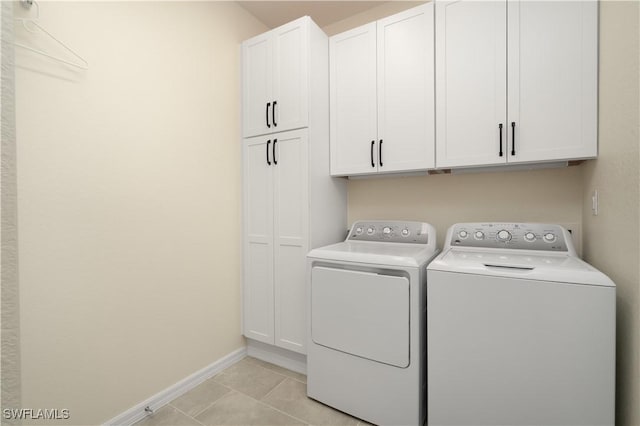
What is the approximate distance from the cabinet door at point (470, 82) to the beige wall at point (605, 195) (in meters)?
0.37

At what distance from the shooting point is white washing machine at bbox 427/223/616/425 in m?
1.13

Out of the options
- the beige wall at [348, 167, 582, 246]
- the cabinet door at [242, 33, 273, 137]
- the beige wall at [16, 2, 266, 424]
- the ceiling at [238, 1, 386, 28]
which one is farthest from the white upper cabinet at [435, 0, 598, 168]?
the beige wall at [16, 2, 266, 424]

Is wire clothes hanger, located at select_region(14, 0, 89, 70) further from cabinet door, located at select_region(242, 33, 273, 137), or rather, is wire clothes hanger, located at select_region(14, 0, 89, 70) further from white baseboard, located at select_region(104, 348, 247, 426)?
white baseboard, located at select_region(104, 348, 247, 426)

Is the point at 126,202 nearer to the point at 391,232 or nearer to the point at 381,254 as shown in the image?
the point at 381,254

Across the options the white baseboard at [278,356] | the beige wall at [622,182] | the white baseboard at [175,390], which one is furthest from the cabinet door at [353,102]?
the white baseboard at [175,390]

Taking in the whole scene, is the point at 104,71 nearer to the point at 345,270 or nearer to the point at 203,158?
the point at 203,158

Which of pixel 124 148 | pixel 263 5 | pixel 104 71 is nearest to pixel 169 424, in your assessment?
pixel 124 148

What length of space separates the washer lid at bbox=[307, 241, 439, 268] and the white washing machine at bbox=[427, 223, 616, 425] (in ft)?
0.46

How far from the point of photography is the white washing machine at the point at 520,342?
3.71ft

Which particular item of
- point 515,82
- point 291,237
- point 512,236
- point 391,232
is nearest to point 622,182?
point 512,236

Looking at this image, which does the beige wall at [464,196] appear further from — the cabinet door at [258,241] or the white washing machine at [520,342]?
the cabinet door at [258,241]

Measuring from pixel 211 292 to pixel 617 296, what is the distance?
2.24 metres

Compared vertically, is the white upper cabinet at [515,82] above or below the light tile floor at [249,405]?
above

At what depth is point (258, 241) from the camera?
222 centimetres
